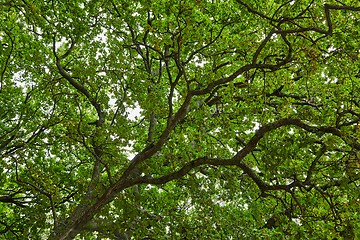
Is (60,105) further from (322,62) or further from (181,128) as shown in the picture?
(322,62)

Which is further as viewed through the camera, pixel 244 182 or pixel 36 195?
pixel 244 182

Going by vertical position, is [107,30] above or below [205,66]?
above

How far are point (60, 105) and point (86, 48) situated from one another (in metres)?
2.27

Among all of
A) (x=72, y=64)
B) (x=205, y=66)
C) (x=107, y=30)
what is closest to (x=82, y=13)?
(x=107, y=30)

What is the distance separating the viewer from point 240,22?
408 inches

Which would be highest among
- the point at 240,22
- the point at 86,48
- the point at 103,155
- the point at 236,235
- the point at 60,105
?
the point at 86,48

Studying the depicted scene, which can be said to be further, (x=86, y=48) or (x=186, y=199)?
(x=86, y=48)

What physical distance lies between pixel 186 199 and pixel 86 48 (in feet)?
20.5

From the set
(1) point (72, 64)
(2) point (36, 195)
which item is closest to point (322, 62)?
(2) point (36, 195)

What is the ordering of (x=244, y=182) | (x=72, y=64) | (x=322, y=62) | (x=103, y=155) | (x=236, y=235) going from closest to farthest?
1. (x=322, y=62)
2. (x=236, y=235)
3. (x=103, y=155)
4. (x=244, y=182)
5. (x=72, y=64)

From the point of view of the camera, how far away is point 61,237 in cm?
789

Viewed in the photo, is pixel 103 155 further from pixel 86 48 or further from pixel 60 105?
pixel 86 48

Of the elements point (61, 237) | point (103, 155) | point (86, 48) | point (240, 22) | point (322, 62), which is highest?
point (86, 48)

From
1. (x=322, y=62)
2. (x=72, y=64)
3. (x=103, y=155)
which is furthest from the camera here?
(x=72, y=64)
